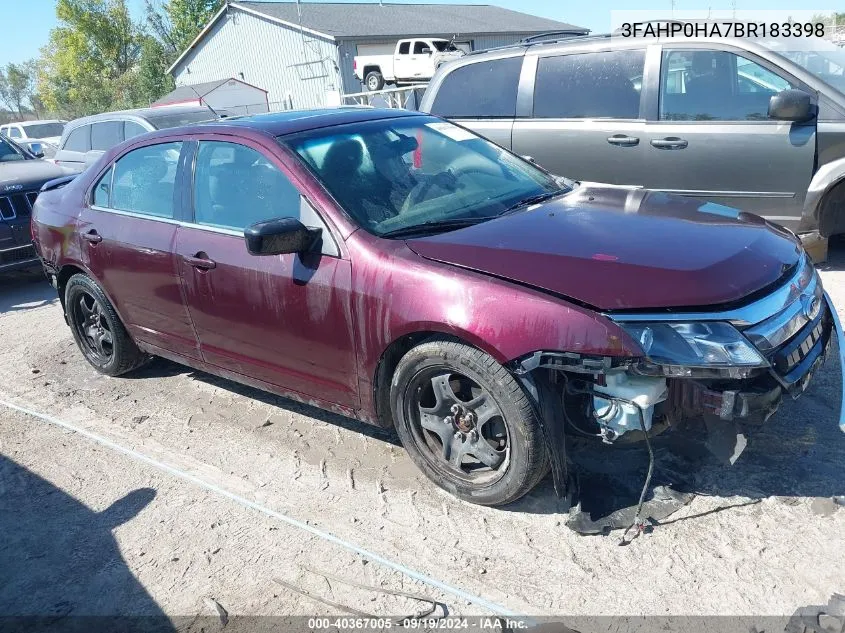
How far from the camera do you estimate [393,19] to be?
38.6 m

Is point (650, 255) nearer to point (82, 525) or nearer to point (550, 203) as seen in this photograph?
point (550, 203)

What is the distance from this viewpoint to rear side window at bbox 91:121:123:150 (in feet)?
34.4

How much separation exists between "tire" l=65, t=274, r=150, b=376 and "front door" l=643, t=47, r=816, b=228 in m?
4.25

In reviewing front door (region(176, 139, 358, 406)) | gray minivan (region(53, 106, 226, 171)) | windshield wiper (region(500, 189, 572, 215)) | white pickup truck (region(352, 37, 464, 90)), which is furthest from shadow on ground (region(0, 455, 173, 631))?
white pickup truck (region(352, 37, 464, 90))

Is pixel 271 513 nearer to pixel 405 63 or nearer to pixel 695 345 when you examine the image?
pixel 695 345

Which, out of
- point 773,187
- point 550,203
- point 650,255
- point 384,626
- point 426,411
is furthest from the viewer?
point 773,187

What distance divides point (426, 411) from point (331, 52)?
32.6 meters

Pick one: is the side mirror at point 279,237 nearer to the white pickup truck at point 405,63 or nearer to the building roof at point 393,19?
the white pickup truck at point 405,63

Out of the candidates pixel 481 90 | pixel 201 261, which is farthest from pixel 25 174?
pixel 201 261

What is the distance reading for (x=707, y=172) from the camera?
5.75 metres

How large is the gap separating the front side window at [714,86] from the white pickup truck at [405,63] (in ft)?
66.2

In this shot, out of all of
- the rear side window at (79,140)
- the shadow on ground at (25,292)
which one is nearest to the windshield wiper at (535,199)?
the shadow on ground at (25,292)

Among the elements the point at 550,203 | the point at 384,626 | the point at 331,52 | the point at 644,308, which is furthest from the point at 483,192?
the point at 331,52

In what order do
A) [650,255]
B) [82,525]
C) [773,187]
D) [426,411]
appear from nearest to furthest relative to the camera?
[650,255] → [426,411] → [82,525] → [773,187]
